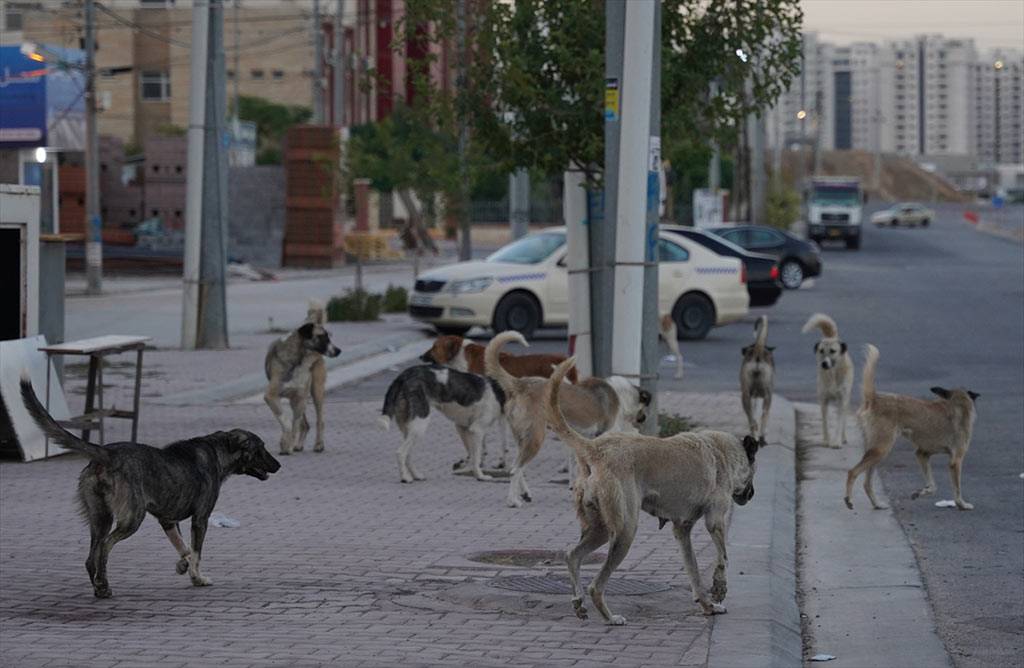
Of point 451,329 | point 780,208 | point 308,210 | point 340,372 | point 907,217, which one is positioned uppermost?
point 907,217

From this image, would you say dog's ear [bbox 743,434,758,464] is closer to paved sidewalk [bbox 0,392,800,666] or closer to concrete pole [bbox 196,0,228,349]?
paved sidewalk [bbox 0,392,800,666]

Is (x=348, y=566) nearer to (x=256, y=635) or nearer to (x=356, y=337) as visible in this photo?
(x=256, y=635)

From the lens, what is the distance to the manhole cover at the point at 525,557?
960 centimetres

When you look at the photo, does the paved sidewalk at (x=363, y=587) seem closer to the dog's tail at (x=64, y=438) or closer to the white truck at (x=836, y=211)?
the dog's tail at (x=64, y=438)

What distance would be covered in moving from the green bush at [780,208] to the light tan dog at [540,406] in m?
56.8

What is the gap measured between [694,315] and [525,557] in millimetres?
17137

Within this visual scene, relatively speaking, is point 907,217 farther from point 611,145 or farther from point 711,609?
point 711,609

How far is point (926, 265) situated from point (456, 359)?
42583mm

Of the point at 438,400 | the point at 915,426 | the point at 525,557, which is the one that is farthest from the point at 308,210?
the point at 525,557

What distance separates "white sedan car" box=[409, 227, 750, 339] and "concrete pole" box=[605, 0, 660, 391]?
12.3 m

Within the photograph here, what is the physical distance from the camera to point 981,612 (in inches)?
348

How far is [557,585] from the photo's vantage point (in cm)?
898

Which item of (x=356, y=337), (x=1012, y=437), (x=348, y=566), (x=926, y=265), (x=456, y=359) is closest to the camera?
(x=348, y=566)

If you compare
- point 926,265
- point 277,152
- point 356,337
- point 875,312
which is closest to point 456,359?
point 356,337
